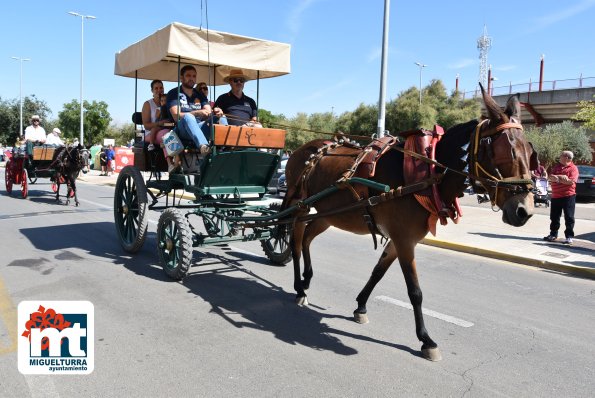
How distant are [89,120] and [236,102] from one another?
43226 millimetres

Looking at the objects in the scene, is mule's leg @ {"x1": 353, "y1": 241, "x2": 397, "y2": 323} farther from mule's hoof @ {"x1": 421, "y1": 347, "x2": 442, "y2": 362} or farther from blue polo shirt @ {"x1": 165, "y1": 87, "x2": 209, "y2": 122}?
blue polo shirt @ {"x1": 165, "y1": 87, "x2": 209, "y2": 122}

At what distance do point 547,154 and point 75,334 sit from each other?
32290 mm

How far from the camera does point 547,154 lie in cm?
3030

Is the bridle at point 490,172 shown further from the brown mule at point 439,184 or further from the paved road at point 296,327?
the paved road at point 296,327

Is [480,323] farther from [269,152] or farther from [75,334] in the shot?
[75,334]

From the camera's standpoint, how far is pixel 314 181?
5.18 m

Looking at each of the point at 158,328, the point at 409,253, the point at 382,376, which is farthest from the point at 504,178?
the point at 158,328

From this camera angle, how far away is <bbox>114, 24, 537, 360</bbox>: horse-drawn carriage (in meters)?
3.44

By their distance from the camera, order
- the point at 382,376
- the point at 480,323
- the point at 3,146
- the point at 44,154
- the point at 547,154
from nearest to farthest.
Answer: the point at 382,376 → the point at 480,323 → the point at 44,154 → the point at 547,154 → the point at 3,146

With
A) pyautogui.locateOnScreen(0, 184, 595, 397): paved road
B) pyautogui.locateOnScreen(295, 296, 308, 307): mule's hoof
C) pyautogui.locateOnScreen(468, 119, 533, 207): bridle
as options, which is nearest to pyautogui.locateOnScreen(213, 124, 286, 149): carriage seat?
pyautogui.locateOnScreen(0, 184, 595, 397): paved road

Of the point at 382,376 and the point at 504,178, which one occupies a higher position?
the point at 504,178

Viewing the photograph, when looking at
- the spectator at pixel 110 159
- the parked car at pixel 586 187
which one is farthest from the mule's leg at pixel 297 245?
the spectator at pixel 110 159

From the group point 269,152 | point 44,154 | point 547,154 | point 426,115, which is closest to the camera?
point 269,152

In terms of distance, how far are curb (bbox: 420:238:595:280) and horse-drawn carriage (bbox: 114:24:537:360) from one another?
148 inches
